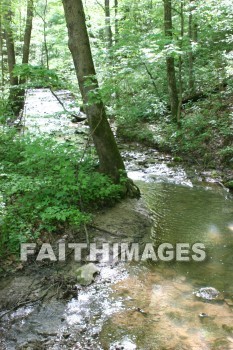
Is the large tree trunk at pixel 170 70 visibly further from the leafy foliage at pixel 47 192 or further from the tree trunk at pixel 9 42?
the leafy foliage at pixel 47 192

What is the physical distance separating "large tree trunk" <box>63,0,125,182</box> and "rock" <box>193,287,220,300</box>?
3355mm

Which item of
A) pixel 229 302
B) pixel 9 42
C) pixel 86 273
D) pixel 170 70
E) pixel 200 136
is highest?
pixel 9 42

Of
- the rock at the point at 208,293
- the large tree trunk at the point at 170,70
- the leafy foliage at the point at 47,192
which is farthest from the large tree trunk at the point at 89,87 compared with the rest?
the large tree trunk at the point at 170,70

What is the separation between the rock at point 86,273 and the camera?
4789 mm

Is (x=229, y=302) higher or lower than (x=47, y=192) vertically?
lower

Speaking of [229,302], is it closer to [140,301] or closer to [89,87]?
[140,301]

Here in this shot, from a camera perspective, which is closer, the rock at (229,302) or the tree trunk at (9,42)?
the rock at (229,302)

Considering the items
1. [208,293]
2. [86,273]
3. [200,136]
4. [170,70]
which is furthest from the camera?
[170,70]

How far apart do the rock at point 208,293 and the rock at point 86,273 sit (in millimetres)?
1527

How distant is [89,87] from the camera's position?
675cm

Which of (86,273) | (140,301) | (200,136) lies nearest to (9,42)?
(200,136)

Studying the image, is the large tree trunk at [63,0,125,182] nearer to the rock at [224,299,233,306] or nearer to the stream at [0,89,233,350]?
the stream at [0,89,233,350]

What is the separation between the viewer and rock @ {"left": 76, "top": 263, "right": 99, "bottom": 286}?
189 inches

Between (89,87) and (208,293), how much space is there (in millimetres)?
4497
